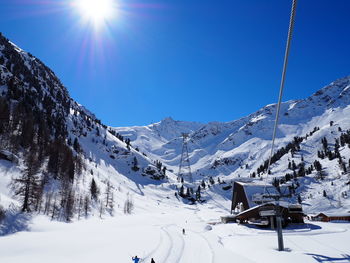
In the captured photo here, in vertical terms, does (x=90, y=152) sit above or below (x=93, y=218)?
above

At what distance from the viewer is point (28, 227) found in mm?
37875

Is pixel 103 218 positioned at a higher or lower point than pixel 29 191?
lower

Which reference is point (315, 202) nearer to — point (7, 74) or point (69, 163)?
point (69, 163)

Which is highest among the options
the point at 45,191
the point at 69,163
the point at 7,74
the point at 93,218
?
the point at 7,74

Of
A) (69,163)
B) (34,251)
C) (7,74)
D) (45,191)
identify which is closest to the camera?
(34,251)

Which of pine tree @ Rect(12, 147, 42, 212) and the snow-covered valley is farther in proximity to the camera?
pine tree @ Rect(12, 147, 42, 212)

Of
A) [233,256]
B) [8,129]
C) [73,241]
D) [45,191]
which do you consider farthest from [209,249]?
[8,129]

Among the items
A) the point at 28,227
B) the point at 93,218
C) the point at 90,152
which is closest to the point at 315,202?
the point at 93,218

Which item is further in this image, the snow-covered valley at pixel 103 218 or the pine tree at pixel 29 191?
the pine tree at pixel 29 191

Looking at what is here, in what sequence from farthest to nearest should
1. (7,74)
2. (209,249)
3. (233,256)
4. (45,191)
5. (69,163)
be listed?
(7,74) < (69,163) < (45,191) < (209,249) < (233,256)

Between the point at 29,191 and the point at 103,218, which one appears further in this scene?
the point at 103,218

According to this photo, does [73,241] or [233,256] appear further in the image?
[73,241]

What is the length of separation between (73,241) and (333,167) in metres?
173

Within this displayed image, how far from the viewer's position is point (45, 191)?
63.6 meters
